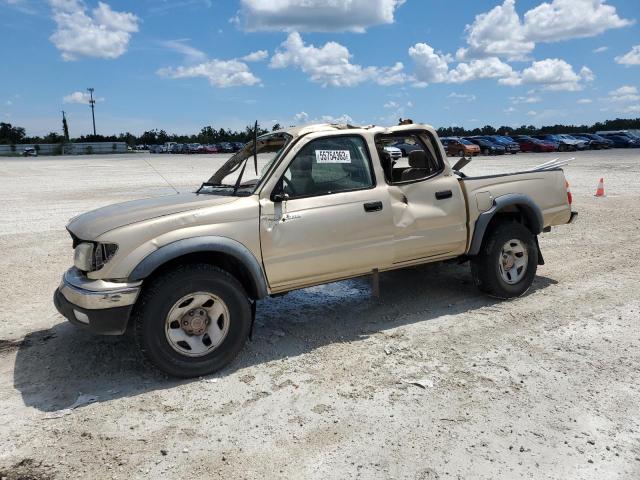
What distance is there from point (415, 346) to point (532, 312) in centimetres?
154

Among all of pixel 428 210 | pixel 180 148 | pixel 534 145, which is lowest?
pixel 428 210

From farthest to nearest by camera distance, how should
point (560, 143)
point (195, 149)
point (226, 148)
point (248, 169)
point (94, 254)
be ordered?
point (226, 148)
point (195, 149)
point (560, 143)
point (248, 169)
point (94, 254)

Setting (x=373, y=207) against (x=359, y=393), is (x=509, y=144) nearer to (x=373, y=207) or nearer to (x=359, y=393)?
(x=373, y=207)

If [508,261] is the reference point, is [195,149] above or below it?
above

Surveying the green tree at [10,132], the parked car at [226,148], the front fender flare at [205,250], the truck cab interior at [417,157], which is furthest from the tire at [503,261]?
the green tree at [10,132]

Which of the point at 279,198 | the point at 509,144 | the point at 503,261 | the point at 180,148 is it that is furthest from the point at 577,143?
the point at 180,148

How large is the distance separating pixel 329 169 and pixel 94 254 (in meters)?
2.06

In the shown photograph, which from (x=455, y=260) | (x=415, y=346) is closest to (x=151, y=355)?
(x=415, y=346)

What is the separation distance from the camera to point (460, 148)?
39.1m

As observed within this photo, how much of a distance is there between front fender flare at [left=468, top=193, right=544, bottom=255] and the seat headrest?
0.81 meters

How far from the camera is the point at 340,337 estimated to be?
15.7ft

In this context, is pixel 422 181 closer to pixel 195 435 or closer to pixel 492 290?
pixel 492 290

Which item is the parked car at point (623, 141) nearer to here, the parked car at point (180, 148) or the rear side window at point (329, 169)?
the parked car at point (180, 148)

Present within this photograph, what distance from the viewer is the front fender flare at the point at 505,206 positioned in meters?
5.34
